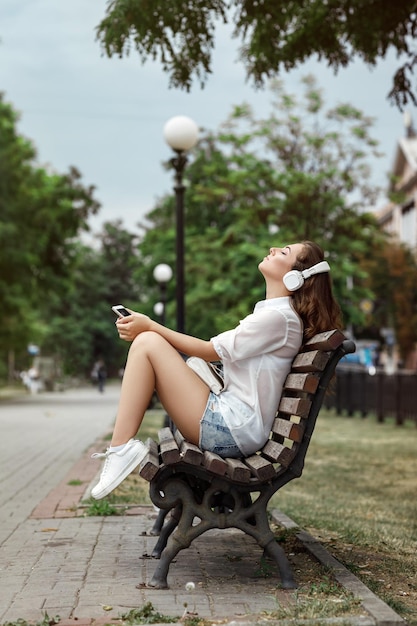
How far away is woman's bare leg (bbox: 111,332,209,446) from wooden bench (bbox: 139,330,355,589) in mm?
164

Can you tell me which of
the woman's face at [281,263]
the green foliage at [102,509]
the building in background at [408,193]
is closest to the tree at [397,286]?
the building in background at [408,193]

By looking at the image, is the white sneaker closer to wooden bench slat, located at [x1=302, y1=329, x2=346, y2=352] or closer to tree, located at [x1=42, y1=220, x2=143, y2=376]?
wooden bench slat, located at [x1=302, y1=329, x2=346, y2=352]

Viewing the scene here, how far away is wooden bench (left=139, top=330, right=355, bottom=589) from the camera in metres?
4.80

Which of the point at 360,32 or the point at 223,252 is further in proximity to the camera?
the point at 223,252

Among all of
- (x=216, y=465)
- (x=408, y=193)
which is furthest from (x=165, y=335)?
(x=408, y=193)

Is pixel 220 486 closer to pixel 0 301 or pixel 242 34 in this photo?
pixel 242 34

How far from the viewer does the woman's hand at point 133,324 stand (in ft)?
17.1

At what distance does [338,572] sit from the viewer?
500 centimetres

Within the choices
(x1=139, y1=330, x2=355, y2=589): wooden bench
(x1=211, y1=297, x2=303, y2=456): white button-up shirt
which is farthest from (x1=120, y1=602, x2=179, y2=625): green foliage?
(x1=211, y1=297, x2=303, y2=456): white button-up shirt

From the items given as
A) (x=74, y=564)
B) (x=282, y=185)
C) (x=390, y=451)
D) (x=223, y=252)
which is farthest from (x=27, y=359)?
(x=74, y=564)

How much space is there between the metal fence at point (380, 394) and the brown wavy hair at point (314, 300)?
1653cm

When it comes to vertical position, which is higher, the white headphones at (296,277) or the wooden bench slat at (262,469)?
the white headphones at (296,277)

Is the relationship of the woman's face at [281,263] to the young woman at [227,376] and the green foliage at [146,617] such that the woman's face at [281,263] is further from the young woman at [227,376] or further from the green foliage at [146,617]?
the green foliage at [146,617]

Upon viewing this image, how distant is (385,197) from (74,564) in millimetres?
28275
